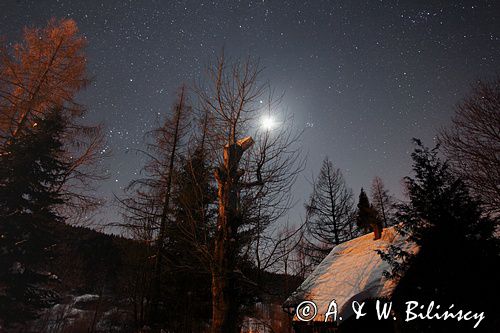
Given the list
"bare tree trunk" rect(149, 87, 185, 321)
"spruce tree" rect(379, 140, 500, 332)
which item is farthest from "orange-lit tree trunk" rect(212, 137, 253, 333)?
"spruce tree" rect(379, 140, 500, 332)

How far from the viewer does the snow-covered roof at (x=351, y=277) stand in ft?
30.9

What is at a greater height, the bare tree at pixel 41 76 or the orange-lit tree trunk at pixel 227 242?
the bare tree at pixel 41 76

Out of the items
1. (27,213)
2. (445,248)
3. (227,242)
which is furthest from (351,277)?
(27,213)

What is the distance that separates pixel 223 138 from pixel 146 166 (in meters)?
6.01

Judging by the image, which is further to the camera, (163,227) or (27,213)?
(27,213)

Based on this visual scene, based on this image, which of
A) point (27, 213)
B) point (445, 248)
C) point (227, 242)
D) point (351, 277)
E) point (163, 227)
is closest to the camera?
point (227, 242)

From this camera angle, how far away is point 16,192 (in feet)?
41.0

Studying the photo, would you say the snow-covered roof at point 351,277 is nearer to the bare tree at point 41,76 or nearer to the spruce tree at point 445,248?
the spruce tree at point 445,248

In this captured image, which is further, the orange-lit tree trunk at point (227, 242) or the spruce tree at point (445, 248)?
the spruce tree at point (445, 248)

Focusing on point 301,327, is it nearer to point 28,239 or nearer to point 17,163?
point 28,239

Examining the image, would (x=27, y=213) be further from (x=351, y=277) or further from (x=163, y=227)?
(x=351, y=277)

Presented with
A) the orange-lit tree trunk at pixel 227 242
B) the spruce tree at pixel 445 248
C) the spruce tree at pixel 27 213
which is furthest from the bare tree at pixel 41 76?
the spruce tree at pixel 445 248

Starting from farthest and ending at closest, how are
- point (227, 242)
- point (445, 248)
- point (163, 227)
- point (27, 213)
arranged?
1. point (27, 213)
2. point (163, 227)
3. point (445, 248)
4. point (227, 242)

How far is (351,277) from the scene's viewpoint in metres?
11.3
